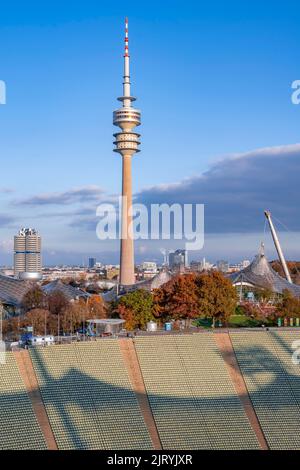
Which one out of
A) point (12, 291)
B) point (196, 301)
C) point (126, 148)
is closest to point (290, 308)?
point (196, 301)

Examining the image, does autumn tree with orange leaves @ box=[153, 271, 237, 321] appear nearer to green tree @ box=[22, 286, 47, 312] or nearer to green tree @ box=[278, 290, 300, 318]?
green tree @ box=[278, 290, 300, 318]

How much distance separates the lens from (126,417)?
20.7 metres

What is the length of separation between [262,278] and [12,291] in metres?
21.0

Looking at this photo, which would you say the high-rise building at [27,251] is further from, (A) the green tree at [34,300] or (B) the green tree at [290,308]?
(B) the green tree at [290,308]

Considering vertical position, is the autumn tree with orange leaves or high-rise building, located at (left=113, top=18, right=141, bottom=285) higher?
high-rise building, located at (left=113, top=18, right=141, bottom=285)

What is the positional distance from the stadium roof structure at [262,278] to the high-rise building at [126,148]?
1480cm

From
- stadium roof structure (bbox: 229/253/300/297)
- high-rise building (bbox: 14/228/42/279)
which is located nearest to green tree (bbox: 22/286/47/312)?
stadium roof structure (bbox: 229/253/300/297)

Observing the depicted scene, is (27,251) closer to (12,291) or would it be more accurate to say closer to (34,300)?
(12,291)

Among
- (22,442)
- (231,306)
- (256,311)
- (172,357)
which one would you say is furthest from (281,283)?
(22,442)

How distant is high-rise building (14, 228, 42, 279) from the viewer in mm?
126575

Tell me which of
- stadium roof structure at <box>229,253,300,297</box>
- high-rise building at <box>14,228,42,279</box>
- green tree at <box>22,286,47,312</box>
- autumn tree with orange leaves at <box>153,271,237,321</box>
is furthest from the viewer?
high-rise building at <box>14,228,42,279</box>

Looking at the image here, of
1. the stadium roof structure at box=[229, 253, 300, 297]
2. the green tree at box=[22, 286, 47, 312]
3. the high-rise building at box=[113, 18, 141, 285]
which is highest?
the high-rise building at box=[113, 18, 141, 285]

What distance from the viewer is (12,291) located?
2048 inches

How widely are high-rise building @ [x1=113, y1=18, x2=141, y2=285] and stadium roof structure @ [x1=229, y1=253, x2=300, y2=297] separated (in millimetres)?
14796
